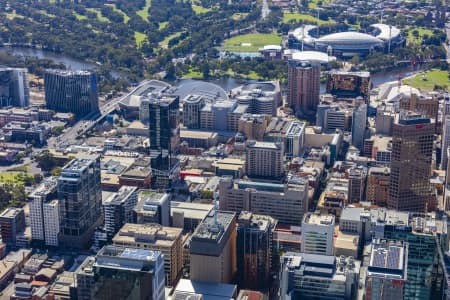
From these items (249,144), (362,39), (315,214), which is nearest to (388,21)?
(362,39)

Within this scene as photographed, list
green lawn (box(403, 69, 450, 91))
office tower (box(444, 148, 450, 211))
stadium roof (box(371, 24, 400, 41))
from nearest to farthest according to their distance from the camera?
1. office tower (box(444, 148, 450, 211))
2. green lawn (box(403, 69, 450, 91))
3. stadium roof (box(371, 24, 400, 41))

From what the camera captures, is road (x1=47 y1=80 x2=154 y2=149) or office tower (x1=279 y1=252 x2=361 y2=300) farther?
road (x1=47 y1=80 x2=154 y2=149)

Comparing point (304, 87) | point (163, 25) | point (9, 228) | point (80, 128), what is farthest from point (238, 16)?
point (9, 228)

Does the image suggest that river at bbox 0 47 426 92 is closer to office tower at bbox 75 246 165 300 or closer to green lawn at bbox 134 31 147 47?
green lawn at bbox 134 31 147 47

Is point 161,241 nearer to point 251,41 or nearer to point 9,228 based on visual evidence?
point 9,228

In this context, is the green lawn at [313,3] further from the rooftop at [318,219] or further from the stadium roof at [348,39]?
the rooftop at [318,219]

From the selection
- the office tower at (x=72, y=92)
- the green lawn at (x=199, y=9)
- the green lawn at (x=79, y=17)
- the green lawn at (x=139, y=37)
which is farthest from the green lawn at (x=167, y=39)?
the office tower at (x=72, y=92)

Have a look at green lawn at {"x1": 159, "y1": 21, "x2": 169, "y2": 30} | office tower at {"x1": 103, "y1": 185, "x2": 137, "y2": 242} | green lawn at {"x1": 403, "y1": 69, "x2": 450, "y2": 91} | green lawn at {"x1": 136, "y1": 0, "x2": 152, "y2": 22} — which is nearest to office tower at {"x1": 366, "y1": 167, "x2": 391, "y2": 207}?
office tower at {"x1": 103, "y1": 185, "x2": 137, "y2": 242}
